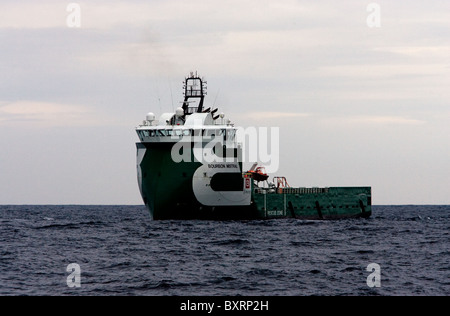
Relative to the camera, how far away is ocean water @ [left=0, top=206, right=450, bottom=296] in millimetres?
31031

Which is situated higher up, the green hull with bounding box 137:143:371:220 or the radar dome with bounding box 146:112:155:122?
the radar dome with bounding box 146:112:155:122

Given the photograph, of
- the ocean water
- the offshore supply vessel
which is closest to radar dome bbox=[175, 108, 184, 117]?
the offshore supply vessel

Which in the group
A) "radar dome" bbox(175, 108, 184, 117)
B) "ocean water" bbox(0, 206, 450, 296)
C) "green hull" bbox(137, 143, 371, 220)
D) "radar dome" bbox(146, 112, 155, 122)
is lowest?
"ocean water" bbox(0, 206, 450, 296)

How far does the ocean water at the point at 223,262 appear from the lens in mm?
31031

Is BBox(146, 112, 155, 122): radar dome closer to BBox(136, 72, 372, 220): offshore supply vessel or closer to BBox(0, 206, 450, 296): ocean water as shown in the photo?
BBox(136, 72, 372, 220): offshore supply vessel

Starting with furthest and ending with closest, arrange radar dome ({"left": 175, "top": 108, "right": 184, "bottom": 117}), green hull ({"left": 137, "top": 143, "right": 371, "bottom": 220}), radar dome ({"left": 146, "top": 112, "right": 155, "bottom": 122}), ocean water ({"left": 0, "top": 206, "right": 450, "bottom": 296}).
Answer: radar dome ({"left": 175, "top": 108, "right": 184, "bottom": 117}) → radar dome ({"left": 146, "top": 112, "right": 155, "bottom": 122}) → green hull ({"left": 137, "top": 143, "right": 371, "bottom": 220}) → ocean water ({"left": 0, "top": 206, "right": 450, "bottom": 296})

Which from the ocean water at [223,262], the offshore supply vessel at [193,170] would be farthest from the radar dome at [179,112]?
the ocean water at [223,262]

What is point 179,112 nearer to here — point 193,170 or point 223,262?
point 193,170

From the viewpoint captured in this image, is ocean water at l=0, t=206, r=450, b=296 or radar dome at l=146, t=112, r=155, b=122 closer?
ocean water at l=0, t=206, r=450, b=296
